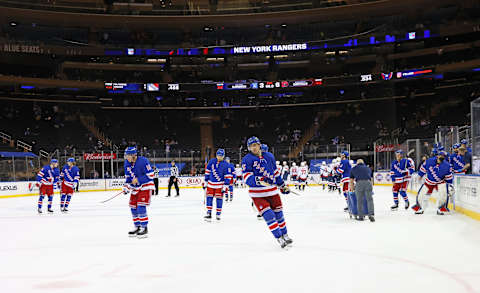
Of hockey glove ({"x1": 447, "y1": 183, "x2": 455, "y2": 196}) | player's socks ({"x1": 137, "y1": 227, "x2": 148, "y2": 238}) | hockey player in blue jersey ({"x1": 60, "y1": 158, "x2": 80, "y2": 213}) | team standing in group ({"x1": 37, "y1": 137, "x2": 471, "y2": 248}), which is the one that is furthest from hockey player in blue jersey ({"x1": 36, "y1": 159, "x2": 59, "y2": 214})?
hockey glove ({"x1": 447, "y1": 183, "x2": 455, "y2": 196})

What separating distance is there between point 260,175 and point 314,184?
75.9ft

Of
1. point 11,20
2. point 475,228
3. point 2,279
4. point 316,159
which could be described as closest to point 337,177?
point 316,159

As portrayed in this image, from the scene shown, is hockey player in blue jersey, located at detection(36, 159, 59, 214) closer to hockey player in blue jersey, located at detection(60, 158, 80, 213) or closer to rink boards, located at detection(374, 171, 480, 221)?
hockey player in blue jersey, located at detection(60, 158, 80, 213)

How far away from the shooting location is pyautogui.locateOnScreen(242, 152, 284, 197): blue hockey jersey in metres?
6.46

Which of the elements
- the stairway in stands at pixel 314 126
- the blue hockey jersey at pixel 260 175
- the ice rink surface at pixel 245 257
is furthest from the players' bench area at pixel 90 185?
the blue hockey jersey at pixel 260 175

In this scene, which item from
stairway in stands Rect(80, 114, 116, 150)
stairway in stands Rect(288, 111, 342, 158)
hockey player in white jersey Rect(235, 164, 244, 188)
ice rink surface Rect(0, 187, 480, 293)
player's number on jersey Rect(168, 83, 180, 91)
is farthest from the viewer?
stairway in stands Rect(288, 111, 342, 158)

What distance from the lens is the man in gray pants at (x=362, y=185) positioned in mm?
9227

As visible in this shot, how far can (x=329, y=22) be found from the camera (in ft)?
118

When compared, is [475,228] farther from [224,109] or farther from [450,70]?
[224,109]

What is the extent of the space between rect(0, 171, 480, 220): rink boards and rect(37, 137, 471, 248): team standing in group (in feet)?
1.48

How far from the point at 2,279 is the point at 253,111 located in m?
35.7

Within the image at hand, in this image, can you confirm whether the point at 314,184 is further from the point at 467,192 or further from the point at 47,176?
the point at 47,176

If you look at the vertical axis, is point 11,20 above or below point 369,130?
above

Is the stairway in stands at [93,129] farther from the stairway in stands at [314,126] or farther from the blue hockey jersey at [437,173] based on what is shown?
the blue hockey jersey at [437,173]
